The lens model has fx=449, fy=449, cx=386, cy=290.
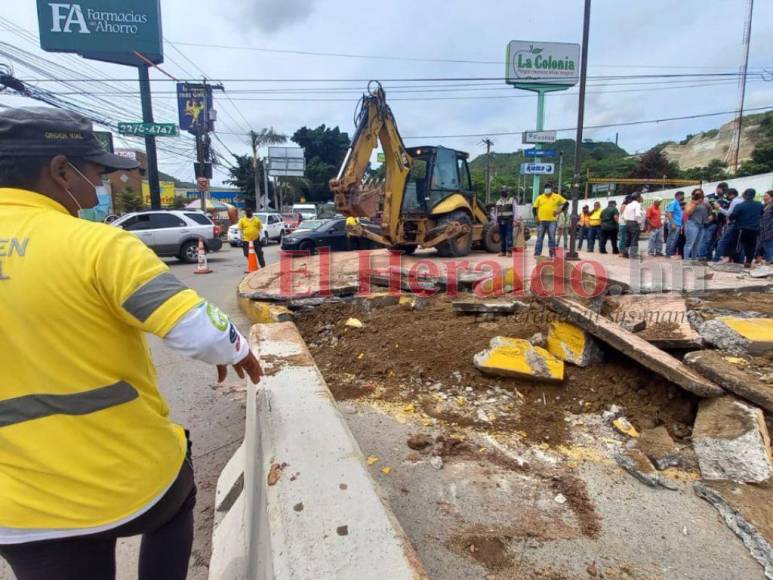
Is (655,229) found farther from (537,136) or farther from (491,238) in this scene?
(537,136)

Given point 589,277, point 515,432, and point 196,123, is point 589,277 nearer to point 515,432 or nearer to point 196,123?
point 515,432

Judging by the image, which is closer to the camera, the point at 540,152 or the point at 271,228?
the point at 540,152

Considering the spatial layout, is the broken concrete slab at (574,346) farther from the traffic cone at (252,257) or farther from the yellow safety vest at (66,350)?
the traffic cone at (252,257)

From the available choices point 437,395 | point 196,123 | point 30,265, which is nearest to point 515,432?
point 437,395

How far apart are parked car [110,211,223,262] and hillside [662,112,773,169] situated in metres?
66.6

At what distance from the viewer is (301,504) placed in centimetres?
166

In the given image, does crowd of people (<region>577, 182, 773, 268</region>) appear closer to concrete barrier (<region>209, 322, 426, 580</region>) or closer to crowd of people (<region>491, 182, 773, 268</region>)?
crowd of people (<region>491, 182, 773, 268</region>)

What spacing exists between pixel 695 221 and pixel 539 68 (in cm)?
1579

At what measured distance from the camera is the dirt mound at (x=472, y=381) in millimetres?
3342

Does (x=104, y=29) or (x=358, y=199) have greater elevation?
(x=104, y=29)

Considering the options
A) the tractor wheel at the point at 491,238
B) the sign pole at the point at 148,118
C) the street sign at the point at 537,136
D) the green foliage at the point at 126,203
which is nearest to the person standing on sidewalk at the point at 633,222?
the tractor wheel at the point at 491,238

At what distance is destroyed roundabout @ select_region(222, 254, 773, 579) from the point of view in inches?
85.7

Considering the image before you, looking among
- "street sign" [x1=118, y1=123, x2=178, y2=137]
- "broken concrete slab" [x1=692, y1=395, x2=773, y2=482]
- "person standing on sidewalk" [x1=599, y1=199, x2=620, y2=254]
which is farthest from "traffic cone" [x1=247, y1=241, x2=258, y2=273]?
"broken concrete slab" [x1=692, y1=395, x2=773, y2=482]

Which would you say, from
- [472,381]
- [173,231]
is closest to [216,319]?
[472,381]
